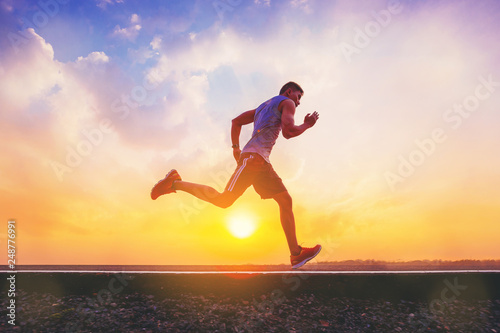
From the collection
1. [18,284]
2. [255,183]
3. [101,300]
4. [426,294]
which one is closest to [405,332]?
[426,294]

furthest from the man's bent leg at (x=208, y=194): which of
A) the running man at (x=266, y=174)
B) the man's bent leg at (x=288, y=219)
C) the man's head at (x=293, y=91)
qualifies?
the man's head at (x=293, y=91)

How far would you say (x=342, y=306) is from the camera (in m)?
3.21

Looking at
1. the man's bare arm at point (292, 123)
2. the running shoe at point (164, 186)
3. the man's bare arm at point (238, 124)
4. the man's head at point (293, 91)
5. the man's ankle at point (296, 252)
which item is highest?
the man's head at point (293, 91)

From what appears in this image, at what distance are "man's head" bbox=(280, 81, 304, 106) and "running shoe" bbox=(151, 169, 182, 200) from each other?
5.96 ft

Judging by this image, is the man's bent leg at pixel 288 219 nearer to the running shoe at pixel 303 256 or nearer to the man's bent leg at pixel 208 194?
the running shoe at pixel 303 256

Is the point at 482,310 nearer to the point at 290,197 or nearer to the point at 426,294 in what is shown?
the point at 426,294

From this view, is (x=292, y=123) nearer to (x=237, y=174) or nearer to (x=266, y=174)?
(x=266, y=174)

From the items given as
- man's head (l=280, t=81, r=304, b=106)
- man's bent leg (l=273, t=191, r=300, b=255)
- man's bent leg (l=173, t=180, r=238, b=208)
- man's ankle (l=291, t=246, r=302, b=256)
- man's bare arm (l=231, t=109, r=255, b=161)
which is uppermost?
man's head (l=280, t=81, r=304, b=106)

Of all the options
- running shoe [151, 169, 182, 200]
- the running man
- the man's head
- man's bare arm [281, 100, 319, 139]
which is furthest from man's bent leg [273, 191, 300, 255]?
running shoe [151, 169, 182, 200]

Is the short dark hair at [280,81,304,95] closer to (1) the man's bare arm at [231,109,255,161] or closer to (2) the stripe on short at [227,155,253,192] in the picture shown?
(1) the man's bare arm at [231,109,255,161]

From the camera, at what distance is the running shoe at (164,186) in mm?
4133

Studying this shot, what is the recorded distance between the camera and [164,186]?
13.6 feet

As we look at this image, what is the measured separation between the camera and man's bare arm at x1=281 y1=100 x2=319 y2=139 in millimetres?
3633

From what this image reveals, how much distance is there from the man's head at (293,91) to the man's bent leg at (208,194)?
1.48 m
